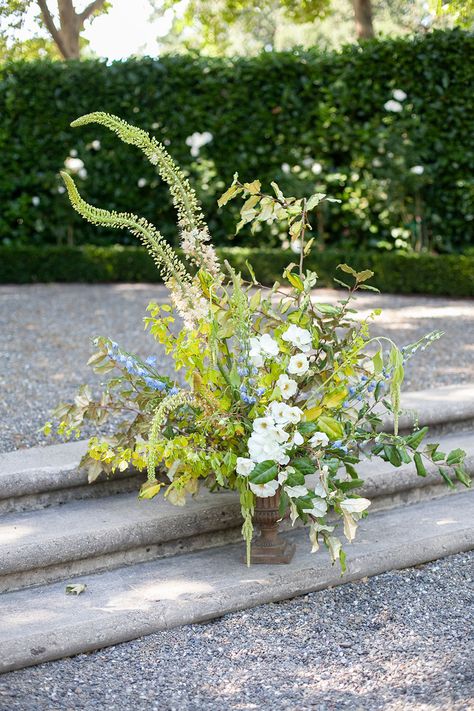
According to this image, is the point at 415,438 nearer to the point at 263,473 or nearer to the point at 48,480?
the point at 263,473

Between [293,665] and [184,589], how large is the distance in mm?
457

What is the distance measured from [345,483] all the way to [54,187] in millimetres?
7906

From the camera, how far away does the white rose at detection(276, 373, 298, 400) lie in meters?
2.68

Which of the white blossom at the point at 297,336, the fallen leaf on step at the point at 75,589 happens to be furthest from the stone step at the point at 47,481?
the white blossom at the point at 297,336

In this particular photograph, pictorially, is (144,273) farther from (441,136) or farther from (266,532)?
(266,532)

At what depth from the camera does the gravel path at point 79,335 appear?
4555 millimetres

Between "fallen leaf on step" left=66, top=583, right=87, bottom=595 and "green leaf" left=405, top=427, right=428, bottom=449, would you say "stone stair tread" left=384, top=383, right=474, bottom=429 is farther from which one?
"fallen leaf on step" left=66, top=583, right=87, bottom=595

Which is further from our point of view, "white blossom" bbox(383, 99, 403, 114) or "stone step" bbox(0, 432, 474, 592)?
"white blossom" bbox(383, 99, 403, 114)

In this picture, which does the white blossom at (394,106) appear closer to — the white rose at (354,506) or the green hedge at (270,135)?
the green hedge at (270,135)

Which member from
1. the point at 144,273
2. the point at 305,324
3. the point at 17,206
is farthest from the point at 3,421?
the point at 17,206

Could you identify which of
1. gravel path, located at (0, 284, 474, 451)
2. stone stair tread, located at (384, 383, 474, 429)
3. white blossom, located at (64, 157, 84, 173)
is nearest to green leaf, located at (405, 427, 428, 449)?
stone stair tread, located at (384, 383, 474, 429)

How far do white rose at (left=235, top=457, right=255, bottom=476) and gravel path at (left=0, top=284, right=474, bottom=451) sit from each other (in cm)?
140

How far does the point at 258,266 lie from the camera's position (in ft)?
29.6

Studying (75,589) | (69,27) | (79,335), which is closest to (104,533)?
(75,589)
